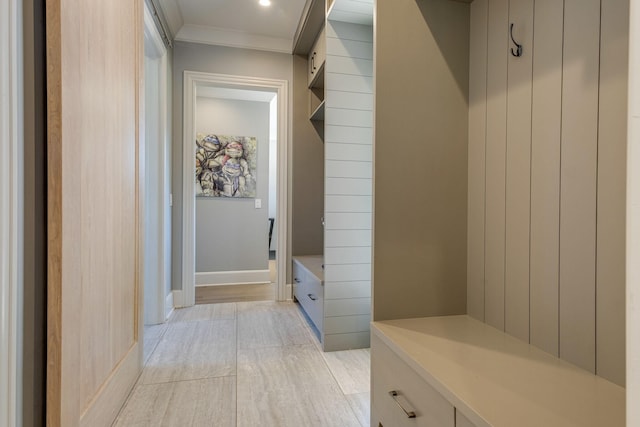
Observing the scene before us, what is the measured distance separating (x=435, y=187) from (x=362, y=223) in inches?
35.6

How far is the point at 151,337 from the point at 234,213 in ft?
6.79

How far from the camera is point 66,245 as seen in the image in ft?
3.14

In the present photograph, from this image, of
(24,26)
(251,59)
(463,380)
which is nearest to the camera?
(463,380)

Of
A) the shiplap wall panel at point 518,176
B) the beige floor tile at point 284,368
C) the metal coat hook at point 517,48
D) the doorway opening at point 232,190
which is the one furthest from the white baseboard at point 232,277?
the metal coat hook at point 517,48

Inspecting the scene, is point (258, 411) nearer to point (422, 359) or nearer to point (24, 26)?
point (422, 359)

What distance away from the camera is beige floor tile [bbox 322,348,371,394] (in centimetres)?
166

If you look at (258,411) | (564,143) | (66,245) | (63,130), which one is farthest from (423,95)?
(258,411)

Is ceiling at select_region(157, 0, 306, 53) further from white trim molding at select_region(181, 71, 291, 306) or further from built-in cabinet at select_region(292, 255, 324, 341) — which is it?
built-in cabinet at select_region(292, 255, 324, 341)

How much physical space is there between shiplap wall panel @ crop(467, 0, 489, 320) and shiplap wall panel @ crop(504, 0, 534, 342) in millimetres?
121

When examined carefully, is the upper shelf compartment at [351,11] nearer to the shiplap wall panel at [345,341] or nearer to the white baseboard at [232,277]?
the shiplap wall panel at [345,341]

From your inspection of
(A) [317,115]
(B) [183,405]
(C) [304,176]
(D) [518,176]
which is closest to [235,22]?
(A) [317,115]

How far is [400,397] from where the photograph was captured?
0.97 metres

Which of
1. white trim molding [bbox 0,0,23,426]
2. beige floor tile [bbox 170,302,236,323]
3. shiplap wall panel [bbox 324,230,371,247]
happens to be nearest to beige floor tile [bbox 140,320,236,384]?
beige floor tile [bbox 170,302,236,323]

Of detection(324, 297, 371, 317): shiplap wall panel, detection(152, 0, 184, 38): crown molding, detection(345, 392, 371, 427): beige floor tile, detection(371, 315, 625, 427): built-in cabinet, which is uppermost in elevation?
detection(152, 0, 184, 38): crown molding
